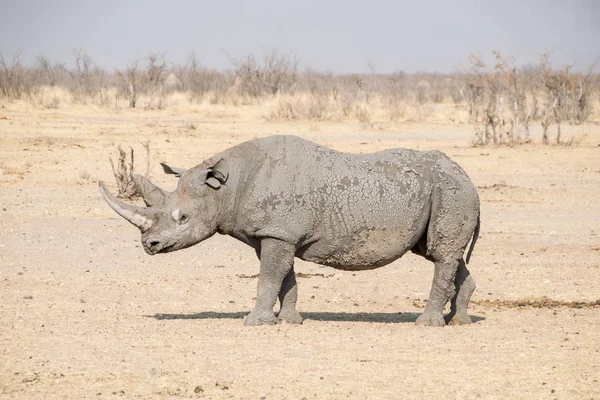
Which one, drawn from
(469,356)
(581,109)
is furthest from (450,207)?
(581,109)

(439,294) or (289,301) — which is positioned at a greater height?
Answer: (439,294)

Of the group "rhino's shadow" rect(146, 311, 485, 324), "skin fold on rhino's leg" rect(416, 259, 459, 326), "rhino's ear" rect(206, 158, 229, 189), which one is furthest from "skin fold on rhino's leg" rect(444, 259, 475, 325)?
"rhino's ear" rect(206, 158, 229, 189)

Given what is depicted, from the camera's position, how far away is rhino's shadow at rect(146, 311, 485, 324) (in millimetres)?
10359

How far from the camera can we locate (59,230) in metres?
15.7

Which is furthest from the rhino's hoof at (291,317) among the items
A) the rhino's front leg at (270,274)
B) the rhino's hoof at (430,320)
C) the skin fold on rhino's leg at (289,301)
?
the rhino's hoof at (430,320)

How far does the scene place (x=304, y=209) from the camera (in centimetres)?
960

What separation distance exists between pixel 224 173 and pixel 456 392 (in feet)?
10.7

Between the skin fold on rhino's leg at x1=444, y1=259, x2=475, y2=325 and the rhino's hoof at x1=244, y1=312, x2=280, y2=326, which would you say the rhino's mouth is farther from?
the skin fold on rhino's leg at x1=444, y1=259, x2=475, y2=325

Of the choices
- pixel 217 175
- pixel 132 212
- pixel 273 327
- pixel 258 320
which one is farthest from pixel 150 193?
pixel 273 327

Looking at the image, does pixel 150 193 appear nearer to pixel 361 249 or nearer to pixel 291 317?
pixel 291 317

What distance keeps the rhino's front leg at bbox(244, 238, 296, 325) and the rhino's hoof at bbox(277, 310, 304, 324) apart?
0.42 ft

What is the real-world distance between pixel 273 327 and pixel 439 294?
1.68 m

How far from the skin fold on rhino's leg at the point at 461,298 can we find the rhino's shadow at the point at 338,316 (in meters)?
0.29

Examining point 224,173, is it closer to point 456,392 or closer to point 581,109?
point 456,392
